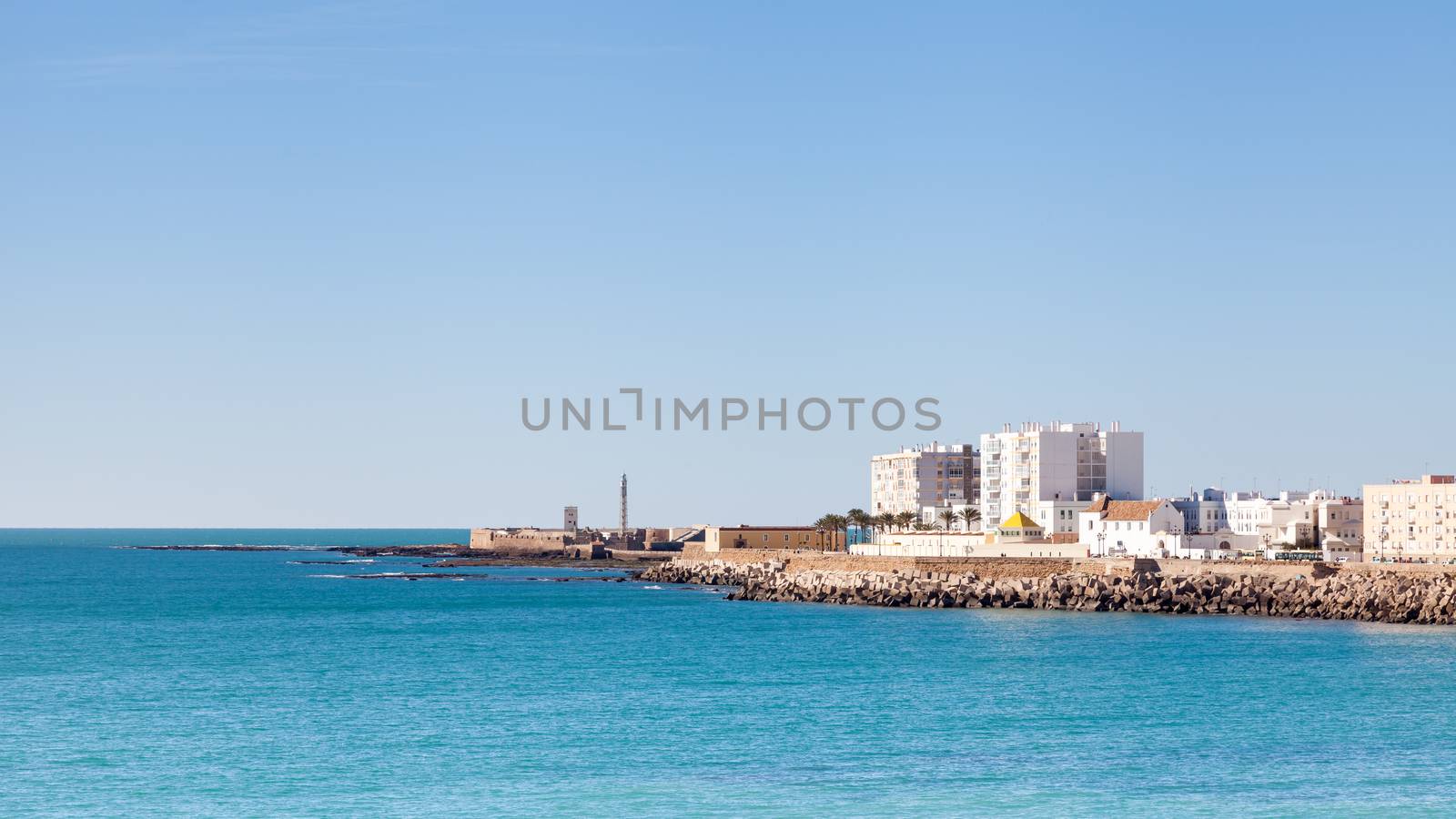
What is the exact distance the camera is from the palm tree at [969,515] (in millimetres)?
138075

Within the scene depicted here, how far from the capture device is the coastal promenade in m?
75.1

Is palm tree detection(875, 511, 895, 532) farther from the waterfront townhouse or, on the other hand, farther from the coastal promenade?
the coastal promenade

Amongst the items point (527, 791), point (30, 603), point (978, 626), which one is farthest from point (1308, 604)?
point (30, 603)

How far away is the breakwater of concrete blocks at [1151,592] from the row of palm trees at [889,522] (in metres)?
37.8

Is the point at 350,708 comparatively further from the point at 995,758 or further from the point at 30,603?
the point at 30,603

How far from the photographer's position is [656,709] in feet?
152

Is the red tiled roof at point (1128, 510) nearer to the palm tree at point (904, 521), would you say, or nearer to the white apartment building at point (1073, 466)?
the white apartment building at point (1073, 466)

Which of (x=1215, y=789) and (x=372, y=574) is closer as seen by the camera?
(x=1215, y=789)

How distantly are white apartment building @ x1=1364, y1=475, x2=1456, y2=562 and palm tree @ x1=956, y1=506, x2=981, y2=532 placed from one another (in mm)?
40222

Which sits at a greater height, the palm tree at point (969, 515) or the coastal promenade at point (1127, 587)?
the palm tree at point (969, 515)

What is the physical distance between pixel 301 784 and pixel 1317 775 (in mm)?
20153

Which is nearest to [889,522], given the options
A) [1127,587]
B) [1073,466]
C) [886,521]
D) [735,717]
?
[886,521]

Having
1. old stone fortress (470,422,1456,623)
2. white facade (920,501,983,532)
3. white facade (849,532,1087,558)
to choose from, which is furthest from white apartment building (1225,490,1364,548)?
white facade (920,501,983,532)

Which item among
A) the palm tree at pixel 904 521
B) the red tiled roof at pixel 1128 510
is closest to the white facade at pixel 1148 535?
the red tiled roof at pixel 1128 510
